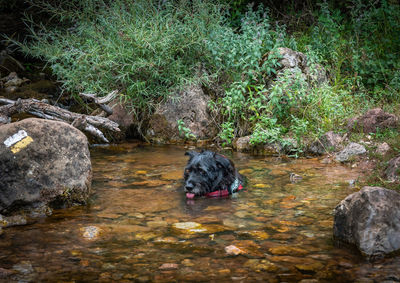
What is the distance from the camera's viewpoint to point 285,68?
9.56 m

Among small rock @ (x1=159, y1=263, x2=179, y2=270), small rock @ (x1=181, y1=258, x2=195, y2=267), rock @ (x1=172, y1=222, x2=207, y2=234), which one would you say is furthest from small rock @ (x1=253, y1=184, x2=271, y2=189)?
small rock @ (x1=159, y1=263, x2=179, y2=270)

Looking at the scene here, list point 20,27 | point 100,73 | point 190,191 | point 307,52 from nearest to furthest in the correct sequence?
point 190,191 → point 100,73 → point 307,52 → point 20,27

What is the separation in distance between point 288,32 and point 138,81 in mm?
5390

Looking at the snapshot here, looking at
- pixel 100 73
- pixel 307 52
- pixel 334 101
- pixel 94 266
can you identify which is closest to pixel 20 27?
pixel 100 73

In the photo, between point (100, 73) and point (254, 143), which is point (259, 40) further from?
point (100, 73)

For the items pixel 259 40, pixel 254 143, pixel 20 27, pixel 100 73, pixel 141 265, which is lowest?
pixel 141 265

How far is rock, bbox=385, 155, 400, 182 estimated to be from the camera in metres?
5.71

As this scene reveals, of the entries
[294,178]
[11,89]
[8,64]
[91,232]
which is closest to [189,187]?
[91,232]

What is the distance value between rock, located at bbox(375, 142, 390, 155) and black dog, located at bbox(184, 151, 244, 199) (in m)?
2.47

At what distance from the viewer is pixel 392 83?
31.6 feet

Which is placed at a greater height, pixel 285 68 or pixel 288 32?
pixel 288 32

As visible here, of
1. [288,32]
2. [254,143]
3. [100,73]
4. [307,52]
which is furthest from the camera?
[288,32]

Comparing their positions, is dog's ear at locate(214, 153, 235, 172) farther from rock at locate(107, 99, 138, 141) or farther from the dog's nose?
rock at locate(107, 99, 138, 141)

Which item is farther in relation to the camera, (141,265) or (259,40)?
(259,40)
